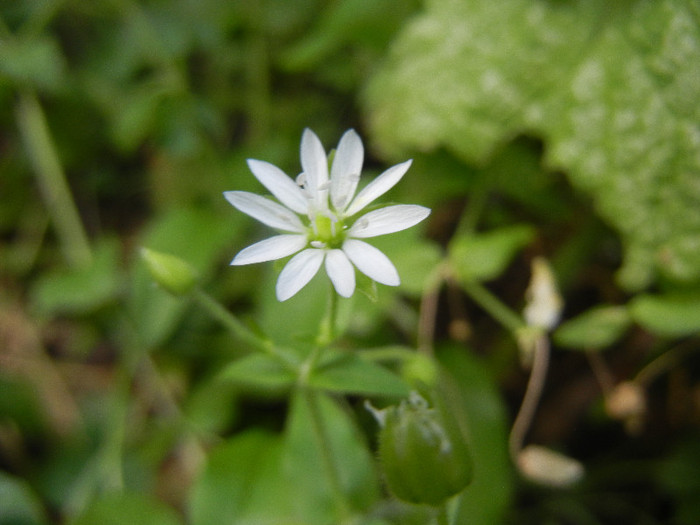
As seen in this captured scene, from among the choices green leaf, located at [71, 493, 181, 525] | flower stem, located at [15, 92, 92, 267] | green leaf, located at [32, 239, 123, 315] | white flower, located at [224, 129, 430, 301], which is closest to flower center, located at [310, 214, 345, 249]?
white flower, located at [224, 129, 430, 301]

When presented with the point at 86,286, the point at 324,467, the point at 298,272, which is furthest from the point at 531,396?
the point at 86,286

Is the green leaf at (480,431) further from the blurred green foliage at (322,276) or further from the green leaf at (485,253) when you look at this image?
the green leaf at (485,253)

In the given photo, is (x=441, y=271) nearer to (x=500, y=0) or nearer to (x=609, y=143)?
(x=609, y=143)

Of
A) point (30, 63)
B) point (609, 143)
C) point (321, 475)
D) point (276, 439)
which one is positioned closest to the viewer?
point (321, 475)

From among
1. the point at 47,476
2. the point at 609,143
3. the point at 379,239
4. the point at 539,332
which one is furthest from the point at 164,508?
the point at 609,143

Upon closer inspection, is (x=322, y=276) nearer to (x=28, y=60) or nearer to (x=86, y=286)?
(x=86, y=286)

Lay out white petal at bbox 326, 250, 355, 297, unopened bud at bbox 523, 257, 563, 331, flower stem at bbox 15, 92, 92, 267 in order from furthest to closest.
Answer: flower stem at bbox 15, 92, 92, 267 → unopened bud at bbox 523, 257, 563, 331 → white petal at bbox 326, 250, 355, 297

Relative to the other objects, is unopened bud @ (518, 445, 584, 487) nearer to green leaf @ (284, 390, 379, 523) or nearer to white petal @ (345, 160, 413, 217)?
green leaf @ (284, 390, 379, 523)

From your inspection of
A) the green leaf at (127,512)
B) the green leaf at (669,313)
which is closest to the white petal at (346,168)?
the green leaf at (669,313)
